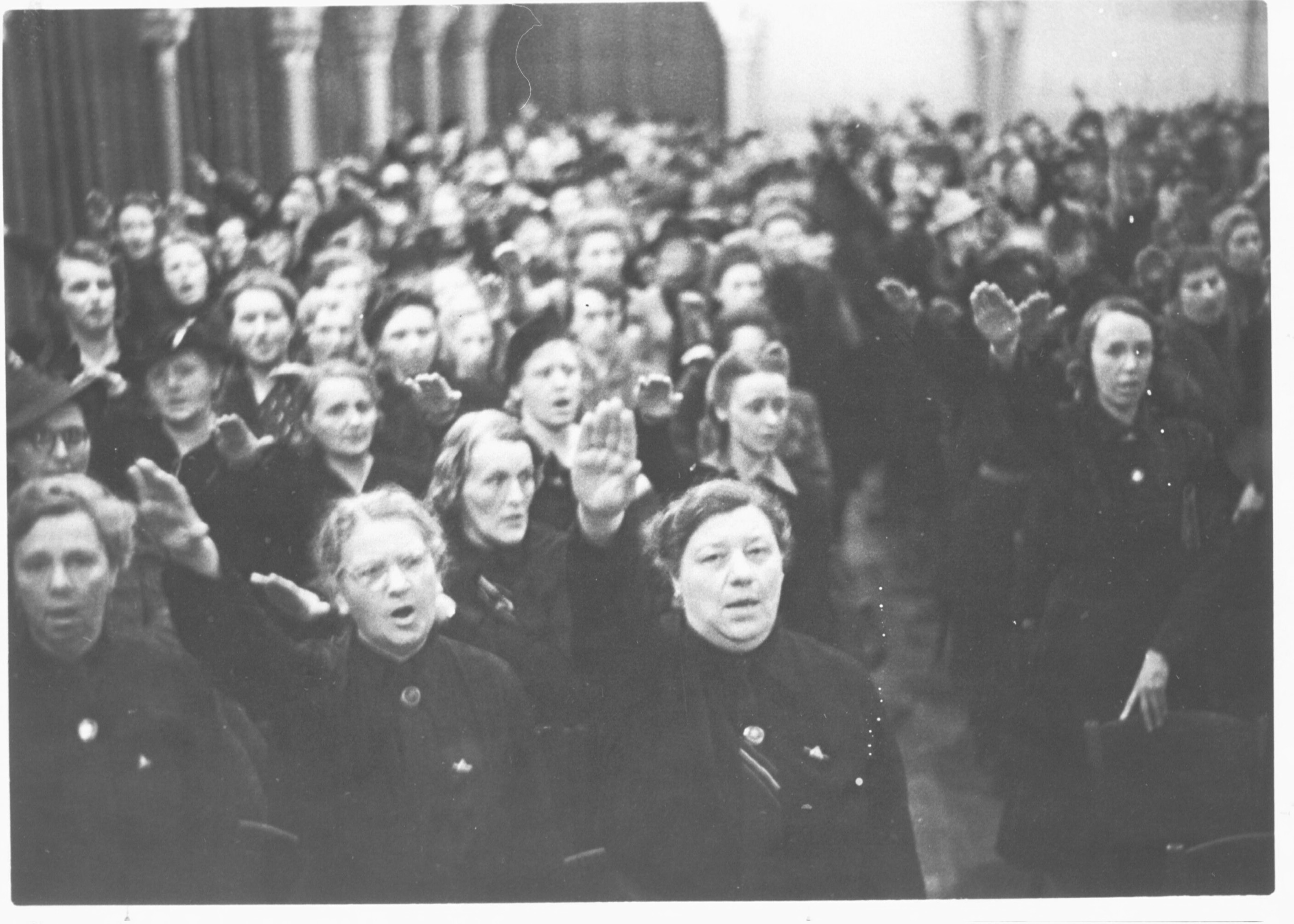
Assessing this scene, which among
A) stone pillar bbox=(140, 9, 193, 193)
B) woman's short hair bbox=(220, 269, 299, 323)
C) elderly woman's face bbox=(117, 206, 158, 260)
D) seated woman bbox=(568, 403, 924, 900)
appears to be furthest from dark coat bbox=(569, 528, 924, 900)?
stone pillar bbox=(140, 9, 193, 193)

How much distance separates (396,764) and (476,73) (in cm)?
175

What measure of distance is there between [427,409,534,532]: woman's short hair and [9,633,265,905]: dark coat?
751mm

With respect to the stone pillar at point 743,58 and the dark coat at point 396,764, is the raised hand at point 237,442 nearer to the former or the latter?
the dark coat at point 396,764

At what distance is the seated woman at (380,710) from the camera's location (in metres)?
4.22

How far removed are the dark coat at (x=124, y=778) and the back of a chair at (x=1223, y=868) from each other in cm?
231

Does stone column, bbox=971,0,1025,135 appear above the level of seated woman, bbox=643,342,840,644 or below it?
above

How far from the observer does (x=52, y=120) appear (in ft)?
14.0

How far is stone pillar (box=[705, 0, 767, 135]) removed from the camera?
422 cm

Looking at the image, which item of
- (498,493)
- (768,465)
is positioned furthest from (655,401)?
(498,493)

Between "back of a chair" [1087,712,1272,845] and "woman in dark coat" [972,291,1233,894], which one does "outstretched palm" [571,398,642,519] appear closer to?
"woman in dark coat" [972,291,1233,894]

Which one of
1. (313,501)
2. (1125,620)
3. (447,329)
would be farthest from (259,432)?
(1125,620)

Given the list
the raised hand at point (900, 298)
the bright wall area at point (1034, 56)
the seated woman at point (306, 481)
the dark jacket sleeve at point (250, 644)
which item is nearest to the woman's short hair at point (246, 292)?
the seated woman at point (306, 481)

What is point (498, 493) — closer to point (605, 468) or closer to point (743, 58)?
point (605, 468)

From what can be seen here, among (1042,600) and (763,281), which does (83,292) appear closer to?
(763,281)
